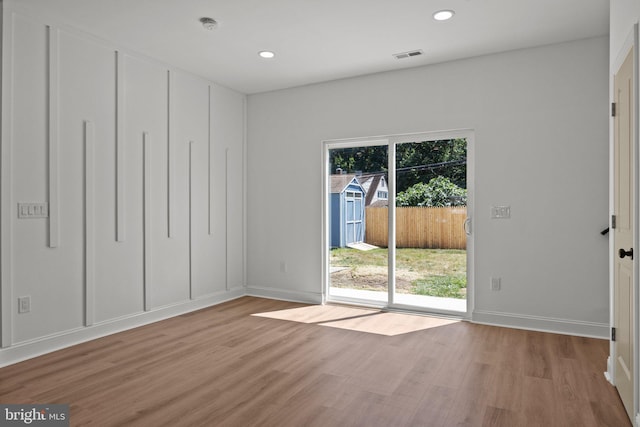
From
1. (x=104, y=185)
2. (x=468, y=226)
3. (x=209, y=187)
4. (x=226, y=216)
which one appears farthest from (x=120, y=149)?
(x=468, y=226)

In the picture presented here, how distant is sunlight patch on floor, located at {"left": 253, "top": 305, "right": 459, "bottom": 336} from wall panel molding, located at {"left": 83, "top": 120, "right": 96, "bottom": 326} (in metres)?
1.70

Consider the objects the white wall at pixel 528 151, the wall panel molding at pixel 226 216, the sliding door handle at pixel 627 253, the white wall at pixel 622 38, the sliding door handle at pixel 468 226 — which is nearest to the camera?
Answer: the white wall at pixel 622 38

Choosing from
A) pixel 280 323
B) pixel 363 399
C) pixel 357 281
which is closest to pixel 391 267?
pixel 357 281

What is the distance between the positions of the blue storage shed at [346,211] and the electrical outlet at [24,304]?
322cm

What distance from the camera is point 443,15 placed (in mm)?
3396

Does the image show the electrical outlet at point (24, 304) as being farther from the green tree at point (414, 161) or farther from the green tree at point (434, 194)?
the green tree at point (434, 194)

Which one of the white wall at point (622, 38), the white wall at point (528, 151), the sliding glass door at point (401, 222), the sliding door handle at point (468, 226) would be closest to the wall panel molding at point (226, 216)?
the sliding glass door at point (401, 222)

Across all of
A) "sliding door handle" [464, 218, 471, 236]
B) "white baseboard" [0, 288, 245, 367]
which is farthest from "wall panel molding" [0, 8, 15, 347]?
"sliding door handle" [464, 218, 471, 236]

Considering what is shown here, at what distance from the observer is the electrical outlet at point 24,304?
324cm

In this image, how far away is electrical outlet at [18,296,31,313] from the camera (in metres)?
3.24

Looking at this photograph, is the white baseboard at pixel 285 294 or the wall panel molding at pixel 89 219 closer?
the wall panel molding at pixel 89 219

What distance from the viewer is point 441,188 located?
459 cm

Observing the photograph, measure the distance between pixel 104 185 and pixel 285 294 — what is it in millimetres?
2598

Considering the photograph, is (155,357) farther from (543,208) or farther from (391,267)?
(543,208)
